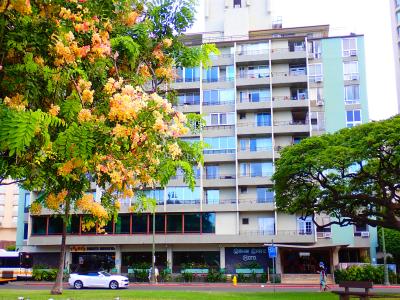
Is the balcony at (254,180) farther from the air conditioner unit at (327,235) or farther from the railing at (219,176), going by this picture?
the air conditioner unit at (327,235)

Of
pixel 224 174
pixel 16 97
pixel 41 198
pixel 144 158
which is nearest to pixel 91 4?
pixel 16 97

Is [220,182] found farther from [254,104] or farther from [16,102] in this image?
[16,102]

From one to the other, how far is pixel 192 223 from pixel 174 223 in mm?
1904

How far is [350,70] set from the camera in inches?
2224

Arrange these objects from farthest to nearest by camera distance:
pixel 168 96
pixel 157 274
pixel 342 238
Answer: pixel 342 238, pixel 157 274, pixel 168 96

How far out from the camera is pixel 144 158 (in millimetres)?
6484

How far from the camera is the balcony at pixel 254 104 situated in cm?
5449

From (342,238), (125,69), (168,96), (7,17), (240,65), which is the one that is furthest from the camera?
(240,65)

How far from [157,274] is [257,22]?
3380 centimetres

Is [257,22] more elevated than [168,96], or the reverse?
[257,22]

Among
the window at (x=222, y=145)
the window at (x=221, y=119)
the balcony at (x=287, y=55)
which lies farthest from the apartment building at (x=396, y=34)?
the window at (x=222, y=145)

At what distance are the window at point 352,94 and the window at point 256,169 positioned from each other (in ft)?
37.5

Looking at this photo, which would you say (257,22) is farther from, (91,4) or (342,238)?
(91,4)

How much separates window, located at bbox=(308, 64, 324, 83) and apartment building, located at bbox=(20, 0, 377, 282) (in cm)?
11
